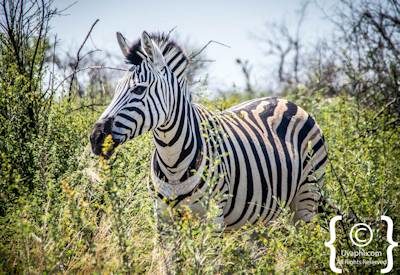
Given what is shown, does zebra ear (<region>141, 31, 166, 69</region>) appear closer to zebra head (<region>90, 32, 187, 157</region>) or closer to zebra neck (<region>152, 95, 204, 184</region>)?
zebra head (<region>90, 32, 187, 157</region>)

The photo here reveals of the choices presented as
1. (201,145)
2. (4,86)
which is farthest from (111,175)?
(4,86)

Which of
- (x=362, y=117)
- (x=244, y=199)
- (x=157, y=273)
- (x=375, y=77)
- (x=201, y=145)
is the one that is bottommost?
(x=157, y=273)

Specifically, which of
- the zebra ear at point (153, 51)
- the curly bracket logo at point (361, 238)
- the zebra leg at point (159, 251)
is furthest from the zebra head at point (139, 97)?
the curly bracket logo at point (361, 238)

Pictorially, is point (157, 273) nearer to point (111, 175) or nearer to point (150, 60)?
point (111, 175)

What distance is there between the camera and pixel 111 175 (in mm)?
3355

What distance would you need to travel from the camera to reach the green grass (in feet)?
11.2

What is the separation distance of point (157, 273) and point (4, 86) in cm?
236

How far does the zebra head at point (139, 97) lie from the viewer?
13.0ft

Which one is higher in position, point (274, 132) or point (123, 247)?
point (274, 132)

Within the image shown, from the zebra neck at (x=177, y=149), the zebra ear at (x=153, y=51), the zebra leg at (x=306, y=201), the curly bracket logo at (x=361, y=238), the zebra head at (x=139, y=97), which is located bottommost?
the curly bracket logo at (x=361, y=238)

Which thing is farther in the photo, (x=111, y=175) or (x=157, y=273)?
(x=157, y=273)

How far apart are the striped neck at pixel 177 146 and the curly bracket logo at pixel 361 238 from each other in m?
1.12

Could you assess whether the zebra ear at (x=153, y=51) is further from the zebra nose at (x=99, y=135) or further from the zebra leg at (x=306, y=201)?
the zebra leg at (x=306, y=201)

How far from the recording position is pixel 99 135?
12.8ft
